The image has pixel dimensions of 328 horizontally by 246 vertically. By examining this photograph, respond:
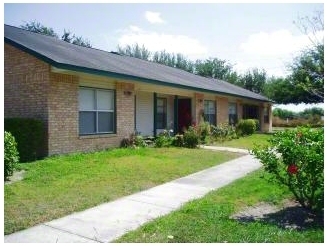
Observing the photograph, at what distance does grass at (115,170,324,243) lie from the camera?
4.80 m

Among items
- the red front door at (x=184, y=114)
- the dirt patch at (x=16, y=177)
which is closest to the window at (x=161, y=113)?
the red front door at (x=184, y=114)

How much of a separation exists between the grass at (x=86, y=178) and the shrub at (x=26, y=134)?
68 cm

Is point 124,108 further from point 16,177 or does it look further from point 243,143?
point 243,143

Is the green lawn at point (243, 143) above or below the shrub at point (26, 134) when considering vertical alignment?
below

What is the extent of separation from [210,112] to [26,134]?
45.1 ft

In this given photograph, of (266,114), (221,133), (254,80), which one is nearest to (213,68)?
(254,80)

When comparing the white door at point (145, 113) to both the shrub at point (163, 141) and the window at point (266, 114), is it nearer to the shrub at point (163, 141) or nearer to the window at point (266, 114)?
the shrub at point (163, 141)

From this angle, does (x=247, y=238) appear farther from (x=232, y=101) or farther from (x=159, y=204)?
(x=232, y=101)

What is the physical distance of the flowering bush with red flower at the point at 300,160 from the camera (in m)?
5.49

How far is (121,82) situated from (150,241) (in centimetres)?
997

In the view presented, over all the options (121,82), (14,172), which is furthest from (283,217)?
(121,82)

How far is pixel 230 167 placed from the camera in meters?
11.2

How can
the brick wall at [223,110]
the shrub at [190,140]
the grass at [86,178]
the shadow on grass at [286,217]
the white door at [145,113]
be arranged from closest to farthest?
1. the shadow on grass at [286,217]
2. the grass at [86,178]
3. the shrub at [190,140]
4. the white door at [145,113]
5. the brick wall at [223,110]

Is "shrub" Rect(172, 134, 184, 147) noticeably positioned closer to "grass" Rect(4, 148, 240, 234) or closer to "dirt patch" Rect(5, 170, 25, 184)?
"grass" Rect(4, 148, 240, 234)
